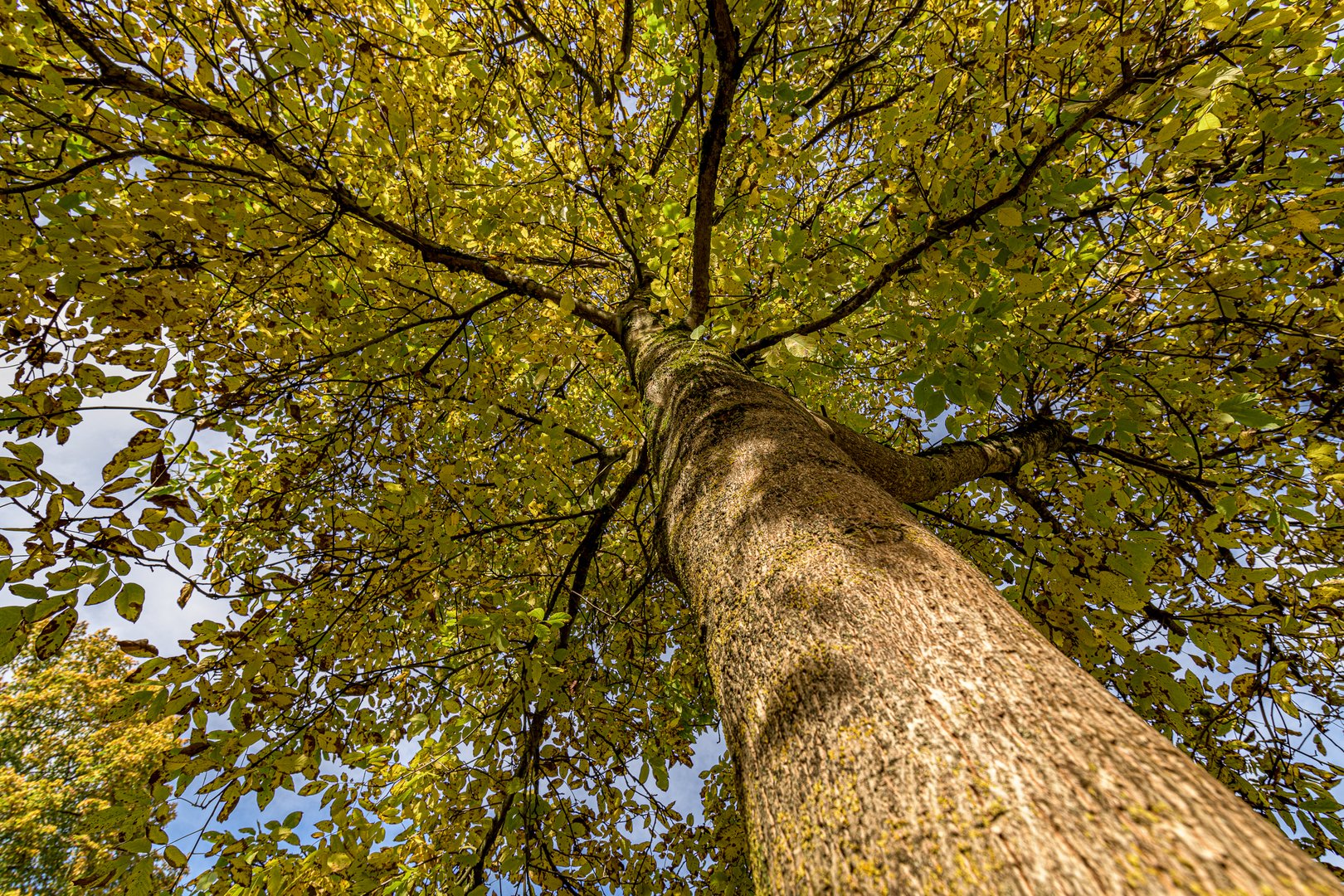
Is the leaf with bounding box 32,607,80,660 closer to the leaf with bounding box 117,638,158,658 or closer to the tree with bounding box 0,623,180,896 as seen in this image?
the leaf with bounding box 117,638,158,658

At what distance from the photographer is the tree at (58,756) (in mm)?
9906

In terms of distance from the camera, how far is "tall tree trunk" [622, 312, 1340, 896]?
0.53m

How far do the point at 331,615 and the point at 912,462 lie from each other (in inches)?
153

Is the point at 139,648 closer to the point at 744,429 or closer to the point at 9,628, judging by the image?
the point at 9,628

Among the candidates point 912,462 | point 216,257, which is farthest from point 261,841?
point 912,462

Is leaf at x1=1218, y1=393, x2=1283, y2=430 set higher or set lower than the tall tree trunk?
higher

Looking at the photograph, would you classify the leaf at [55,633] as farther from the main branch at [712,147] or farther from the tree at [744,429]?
the main branch at [712,147]

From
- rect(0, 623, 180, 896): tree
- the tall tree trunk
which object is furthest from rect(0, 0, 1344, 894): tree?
rect(0, 623, 180, 896): tree

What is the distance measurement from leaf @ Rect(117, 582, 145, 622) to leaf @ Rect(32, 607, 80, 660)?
0.16 meters

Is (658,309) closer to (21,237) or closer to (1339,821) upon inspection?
(21,237)

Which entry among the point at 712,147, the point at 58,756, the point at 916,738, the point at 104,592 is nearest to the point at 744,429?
the point at 916,738

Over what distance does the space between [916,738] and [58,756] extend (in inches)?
723

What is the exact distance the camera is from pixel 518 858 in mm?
2971

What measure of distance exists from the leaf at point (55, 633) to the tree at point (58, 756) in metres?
11.7
